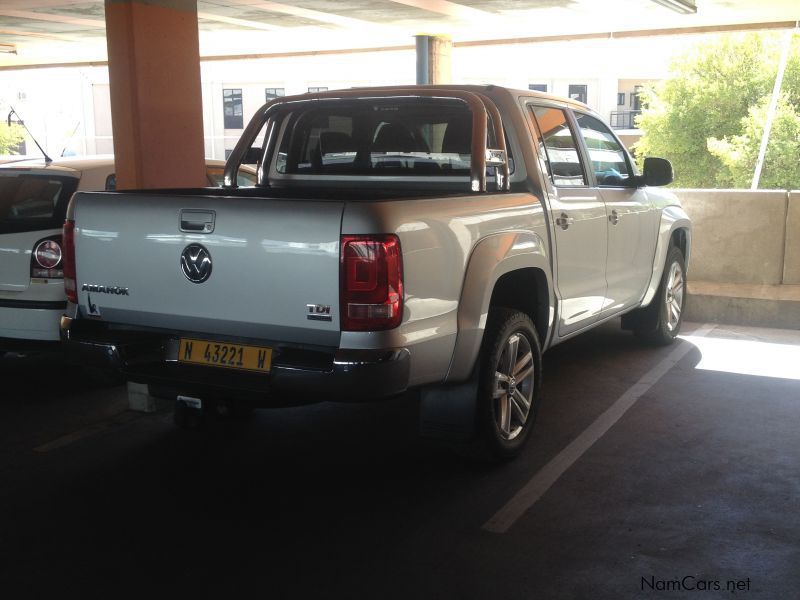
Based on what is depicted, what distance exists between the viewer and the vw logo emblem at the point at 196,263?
4.03 meters

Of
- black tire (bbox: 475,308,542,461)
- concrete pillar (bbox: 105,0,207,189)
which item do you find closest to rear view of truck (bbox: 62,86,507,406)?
black tire (bbox: 475,308,542,461)

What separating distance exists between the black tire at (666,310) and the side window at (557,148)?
1.87 m

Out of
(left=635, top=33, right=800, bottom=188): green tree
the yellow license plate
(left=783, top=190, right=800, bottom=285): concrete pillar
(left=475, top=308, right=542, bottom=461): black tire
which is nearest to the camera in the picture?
the yellow license plate

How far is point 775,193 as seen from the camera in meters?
9.29

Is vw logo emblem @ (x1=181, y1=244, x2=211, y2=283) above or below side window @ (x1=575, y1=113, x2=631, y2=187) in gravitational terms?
below

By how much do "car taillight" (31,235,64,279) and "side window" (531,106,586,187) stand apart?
3074 mm

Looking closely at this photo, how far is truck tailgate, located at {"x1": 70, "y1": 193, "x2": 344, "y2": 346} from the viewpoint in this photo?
378 centimetres

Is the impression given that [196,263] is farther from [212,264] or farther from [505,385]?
[505,385]

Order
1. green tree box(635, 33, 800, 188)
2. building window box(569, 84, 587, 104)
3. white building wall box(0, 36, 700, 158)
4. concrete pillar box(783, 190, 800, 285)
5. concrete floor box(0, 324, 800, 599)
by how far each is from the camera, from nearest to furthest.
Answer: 1. concrete floor box(0, 324, 800, 599)
2. concrete pillar box(783, 190, 800, 285)
3. green tree box(635, 33, 800, 188)
4. white building wall box(0, 36, 700, 158)
5. building window box(569, 84, 587, 104)

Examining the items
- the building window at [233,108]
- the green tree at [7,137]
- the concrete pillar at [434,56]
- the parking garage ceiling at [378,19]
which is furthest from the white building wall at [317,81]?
the concrete pillar at [434,56]

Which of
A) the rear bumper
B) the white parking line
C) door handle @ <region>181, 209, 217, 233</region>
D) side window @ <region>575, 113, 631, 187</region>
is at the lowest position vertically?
the white parking line

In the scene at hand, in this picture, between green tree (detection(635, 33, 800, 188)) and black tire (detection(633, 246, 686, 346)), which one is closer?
black tire (detection(633, 246, 686, 346))

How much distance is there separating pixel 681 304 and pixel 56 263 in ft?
16.1

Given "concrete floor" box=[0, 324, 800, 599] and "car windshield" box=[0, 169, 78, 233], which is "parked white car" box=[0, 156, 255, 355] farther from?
"concrete floor" box=[0, 324, 800, 599]
